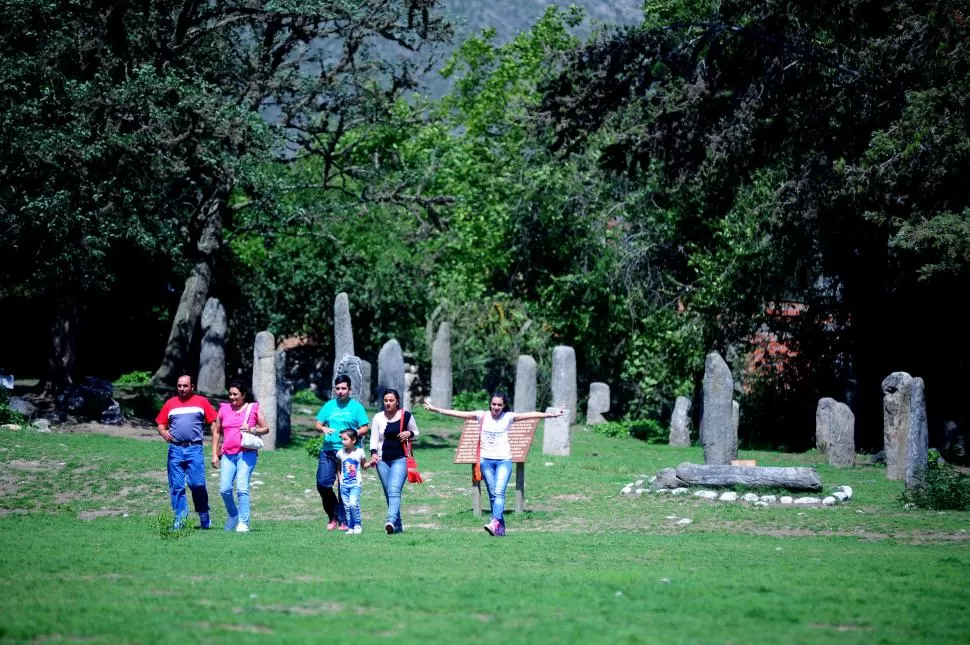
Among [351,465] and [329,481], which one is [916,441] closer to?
[329,481]

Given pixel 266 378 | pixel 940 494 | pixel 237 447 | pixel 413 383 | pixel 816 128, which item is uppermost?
pixel 816 128

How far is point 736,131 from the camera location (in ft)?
90.1

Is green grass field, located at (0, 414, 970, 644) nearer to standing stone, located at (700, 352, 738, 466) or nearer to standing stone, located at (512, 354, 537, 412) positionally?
standing stone, located at (700, 352, 738, 466)

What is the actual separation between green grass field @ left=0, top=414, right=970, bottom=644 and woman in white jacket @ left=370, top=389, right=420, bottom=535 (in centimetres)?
69

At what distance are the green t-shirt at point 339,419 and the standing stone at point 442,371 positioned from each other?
82.6ft

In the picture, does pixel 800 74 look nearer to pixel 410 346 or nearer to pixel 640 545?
pixel 640 545

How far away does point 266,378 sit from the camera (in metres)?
28.0

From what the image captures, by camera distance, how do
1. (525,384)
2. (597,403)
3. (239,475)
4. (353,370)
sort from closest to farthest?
1. (239,475)
2. (353,370)
3. (525,384)
4. (597,403)

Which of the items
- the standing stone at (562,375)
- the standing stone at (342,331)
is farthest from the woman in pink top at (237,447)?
the standing stone at (562,375)

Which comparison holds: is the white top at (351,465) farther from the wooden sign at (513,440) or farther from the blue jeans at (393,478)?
the wooden sign at (513,440)

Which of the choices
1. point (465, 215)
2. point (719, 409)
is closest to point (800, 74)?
point (719, 409)

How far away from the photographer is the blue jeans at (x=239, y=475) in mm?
15391

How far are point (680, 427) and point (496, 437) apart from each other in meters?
20.9

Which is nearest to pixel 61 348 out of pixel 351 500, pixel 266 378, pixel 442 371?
pixel 266 378
